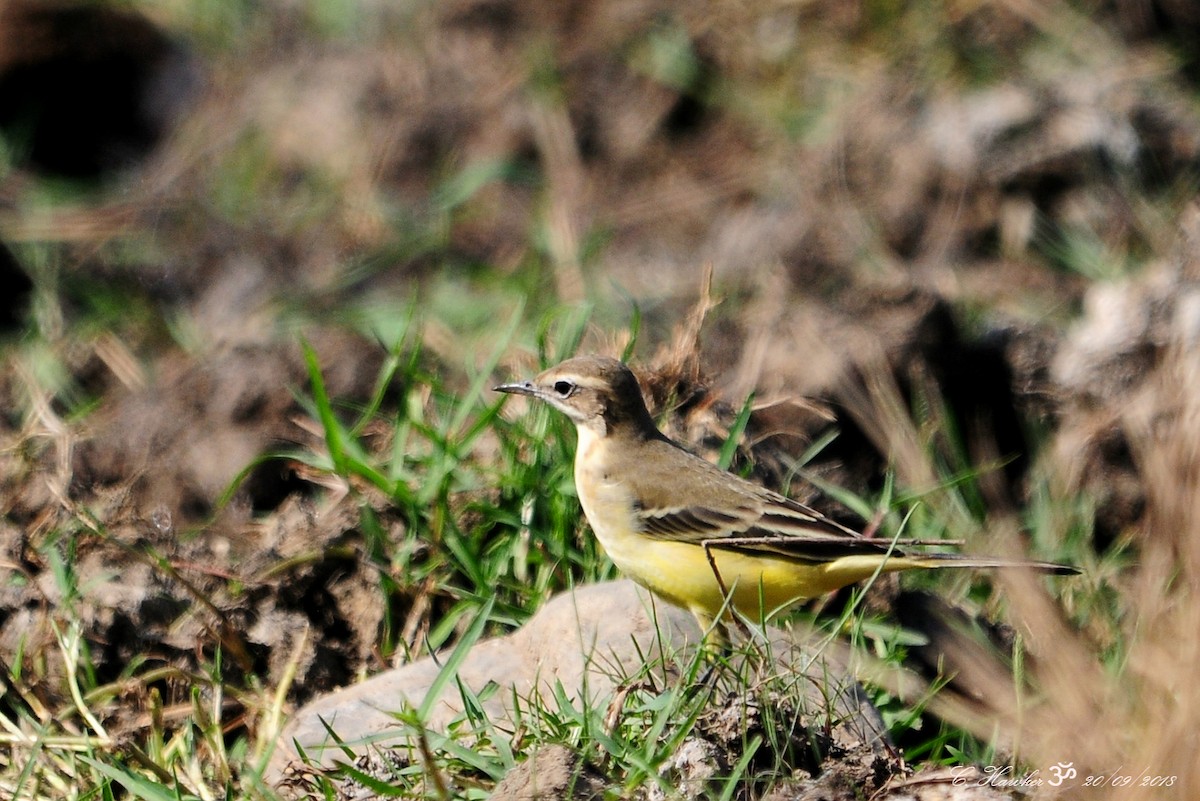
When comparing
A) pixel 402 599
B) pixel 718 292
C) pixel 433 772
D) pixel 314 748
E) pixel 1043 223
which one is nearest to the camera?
pixel 433 772

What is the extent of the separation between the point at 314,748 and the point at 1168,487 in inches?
103

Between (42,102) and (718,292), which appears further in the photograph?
(42,102)

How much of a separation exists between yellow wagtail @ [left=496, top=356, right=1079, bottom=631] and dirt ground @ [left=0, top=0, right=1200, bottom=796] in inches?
28.1

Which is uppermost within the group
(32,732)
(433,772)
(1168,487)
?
(1168,487)

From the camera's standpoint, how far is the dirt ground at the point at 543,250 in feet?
18.6

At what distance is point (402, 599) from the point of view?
215 inches

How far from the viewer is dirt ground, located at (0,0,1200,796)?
5.67m

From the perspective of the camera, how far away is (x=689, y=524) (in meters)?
5.11

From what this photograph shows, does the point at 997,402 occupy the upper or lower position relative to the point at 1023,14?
lower

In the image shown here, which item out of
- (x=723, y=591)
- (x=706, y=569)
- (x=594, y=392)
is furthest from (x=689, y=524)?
(x=594, y=392)

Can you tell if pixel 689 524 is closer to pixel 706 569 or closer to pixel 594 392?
pixel 706 569

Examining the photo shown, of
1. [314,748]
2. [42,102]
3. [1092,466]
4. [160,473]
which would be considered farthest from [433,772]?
[42,102]

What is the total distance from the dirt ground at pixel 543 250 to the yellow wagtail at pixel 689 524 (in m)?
0.71

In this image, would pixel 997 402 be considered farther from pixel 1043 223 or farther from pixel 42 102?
pixel 42 102
